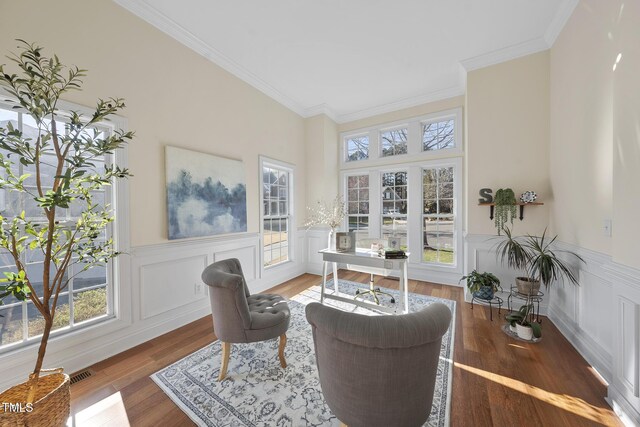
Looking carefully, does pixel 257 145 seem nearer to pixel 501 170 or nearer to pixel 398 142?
pixel 398 142

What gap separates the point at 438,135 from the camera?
4461 mm

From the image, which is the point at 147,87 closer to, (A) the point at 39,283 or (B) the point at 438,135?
(A) the point at 39,283

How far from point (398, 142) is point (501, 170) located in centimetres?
202

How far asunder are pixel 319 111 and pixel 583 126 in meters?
3.85

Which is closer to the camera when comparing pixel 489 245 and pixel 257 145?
pixel 489 245

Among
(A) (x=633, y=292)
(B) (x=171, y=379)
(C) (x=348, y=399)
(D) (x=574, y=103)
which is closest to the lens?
(C) (x=348, y=399)

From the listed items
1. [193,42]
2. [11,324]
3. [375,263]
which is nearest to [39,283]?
[11,324]

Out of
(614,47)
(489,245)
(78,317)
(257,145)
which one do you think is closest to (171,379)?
(78,317)

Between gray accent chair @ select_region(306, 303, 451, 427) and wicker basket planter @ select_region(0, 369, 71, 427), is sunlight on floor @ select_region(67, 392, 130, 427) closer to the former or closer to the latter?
wicker basket planter @ select_region(0, 369, 71, 427)

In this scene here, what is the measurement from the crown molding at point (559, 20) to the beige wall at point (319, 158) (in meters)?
3.35

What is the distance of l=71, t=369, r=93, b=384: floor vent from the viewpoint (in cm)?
196

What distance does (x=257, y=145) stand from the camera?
12.8 ft

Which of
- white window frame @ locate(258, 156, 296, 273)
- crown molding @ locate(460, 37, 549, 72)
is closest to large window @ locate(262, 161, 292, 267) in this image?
white window frame @ locate(258, 156, 296, 273)

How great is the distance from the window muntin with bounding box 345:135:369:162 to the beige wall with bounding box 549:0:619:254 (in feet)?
9.63
